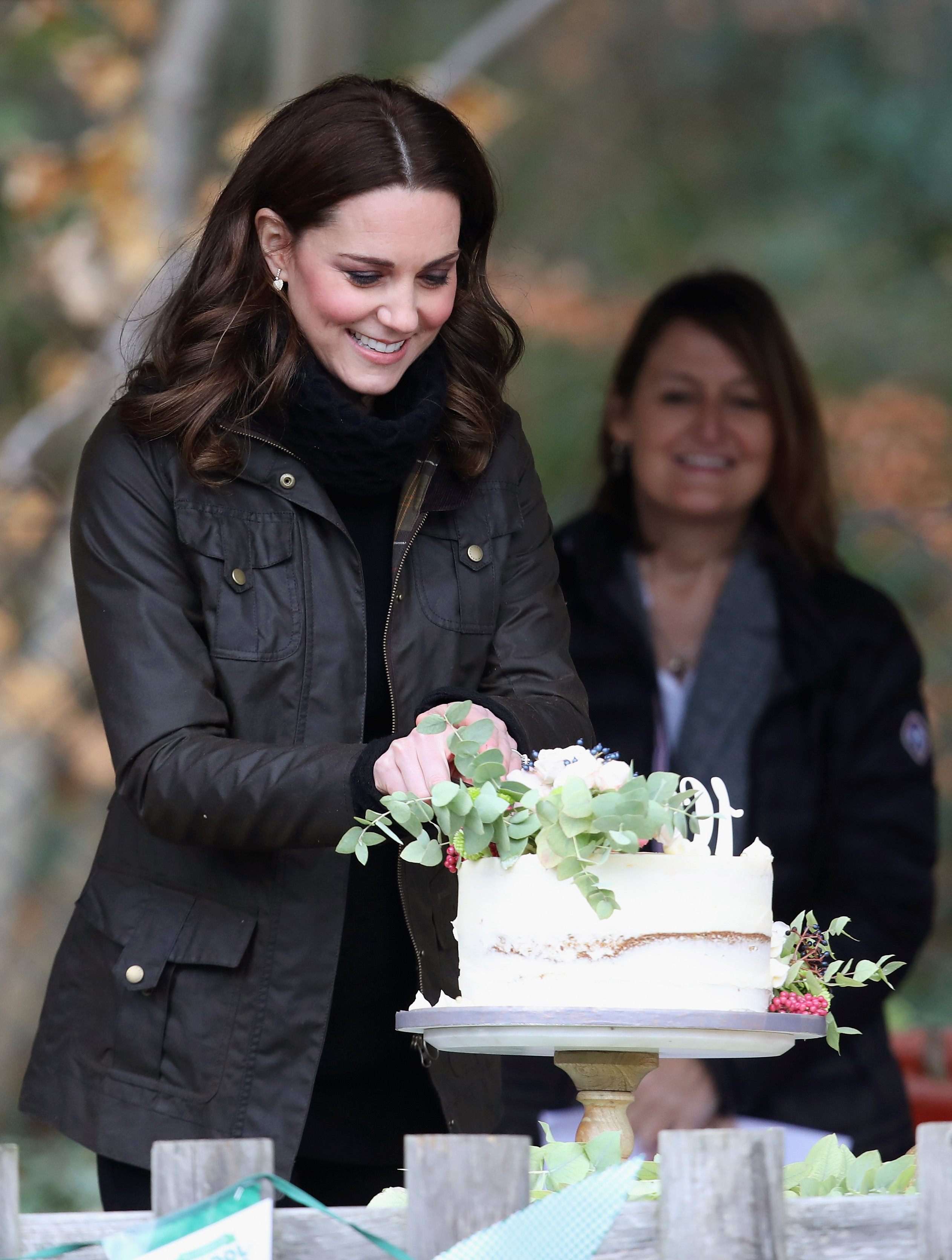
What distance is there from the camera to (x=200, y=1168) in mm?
1318

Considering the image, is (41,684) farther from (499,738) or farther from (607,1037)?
(607,1037)

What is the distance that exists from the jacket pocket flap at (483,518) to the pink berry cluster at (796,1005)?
0.71 metres

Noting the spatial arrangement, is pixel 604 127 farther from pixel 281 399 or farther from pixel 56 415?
pixel 281 399

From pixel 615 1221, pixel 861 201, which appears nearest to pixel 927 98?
pixel 861 201

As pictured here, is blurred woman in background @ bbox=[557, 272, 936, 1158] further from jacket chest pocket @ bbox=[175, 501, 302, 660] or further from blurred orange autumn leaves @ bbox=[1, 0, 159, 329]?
blurred orange autumn leaves @ bbox=[1, 0, 159, 329]

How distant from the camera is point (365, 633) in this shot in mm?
2164

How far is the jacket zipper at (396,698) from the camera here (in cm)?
209

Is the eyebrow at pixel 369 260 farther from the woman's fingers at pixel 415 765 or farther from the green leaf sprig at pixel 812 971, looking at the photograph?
the green leaf sprig at pixel 812 971

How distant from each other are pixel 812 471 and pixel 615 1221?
2.53m

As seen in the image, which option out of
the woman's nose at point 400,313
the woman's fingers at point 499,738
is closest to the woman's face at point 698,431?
the woman's nose at point 400,313

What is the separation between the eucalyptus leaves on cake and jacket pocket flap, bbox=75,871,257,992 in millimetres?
357

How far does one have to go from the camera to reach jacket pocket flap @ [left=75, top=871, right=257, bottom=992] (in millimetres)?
2072

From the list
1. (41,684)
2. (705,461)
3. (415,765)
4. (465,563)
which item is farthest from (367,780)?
(41,684)

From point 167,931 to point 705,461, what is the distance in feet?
6.12
